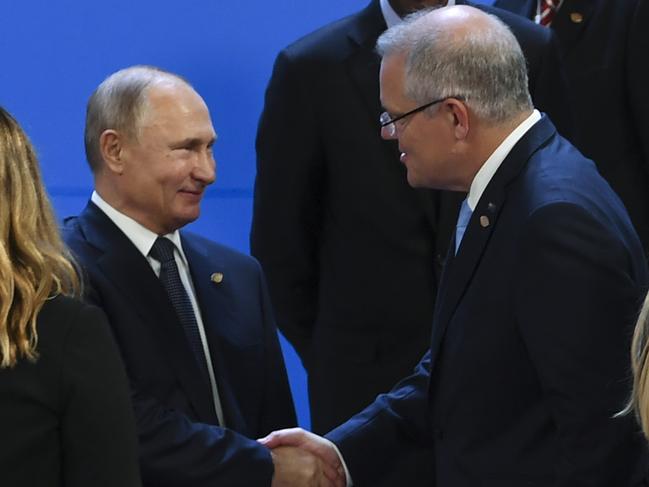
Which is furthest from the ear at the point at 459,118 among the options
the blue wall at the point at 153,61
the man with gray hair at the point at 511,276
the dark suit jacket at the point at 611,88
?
the blue wall at the point at 153,61

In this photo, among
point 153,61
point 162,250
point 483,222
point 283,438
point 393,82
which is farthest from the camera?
point 153,61

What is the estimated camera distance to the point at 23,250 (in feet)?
6.88

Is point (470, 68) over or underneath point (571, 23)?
over

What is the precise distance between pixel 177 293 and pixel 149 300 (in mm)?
100

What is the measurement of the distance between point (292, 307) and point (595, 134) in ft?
2.94

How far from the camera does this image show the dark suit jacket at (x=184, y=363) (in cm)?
300

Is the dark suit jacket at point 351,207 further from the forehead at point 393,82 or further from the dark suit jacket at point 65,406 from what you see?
the dark suit jacket at point 65,406

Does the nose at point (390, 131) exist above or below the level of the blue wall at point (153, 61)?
above

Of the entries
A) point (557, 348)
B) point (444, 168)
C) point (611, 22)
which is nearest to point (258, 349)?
point (444, 168)

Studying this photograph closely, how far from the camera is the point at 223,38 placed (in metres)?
4.55

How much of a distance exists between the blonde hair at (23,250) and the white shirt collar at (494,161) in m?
0.97

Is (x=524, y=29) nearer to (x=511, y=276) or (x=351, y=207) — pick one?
(x=351, y=207)

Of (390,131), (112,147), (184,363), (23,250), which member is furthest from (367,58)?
(23,250)

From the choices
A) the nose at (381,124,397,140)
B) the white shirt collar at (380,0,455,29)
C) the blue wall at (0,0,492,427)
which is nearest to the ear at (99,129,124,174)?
the nose at (381,124,397,140)
